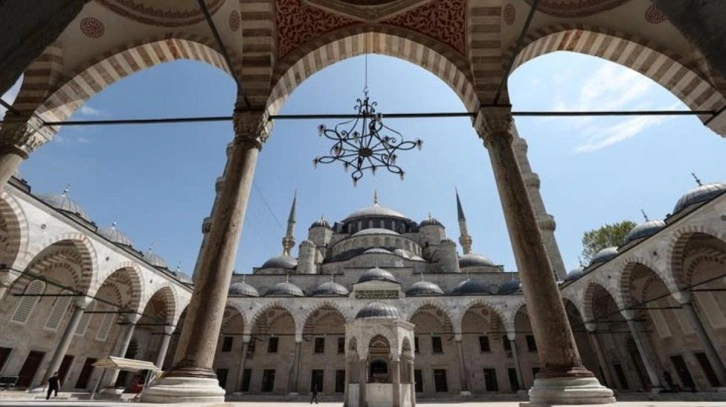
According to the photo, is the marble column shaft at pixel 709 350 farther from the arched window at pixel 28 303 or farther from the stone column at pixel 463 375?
the arched window at pixel 28 303

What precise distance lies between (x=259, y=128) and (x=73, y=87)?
3.80m

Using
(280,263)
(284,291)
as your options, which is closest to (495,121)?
(284,291)

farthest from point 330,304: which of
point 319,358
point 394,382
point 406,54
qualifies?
point 406,54

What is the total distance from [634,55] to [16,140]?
10.3m

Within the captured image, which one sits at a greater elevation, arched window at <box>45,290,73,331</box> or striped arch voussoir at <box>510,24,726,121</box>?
striped arch voussoir at <box>510,24,726,121</box>

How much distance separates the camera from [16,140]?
5.36m

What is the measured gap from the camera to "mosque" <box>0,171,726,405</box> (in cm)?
1184

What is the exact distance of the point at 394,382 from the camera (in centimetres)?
1150

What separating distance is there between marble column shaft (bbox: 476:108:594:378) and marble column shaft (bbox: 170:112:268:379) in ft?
11.2

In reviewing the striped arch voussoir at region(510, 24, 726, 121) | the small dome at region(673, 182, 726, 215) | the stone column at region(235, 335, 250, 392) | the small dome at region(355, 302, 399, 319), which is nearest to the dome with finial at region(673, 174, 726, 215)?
the small dome at region(673, 182, 726, 215)

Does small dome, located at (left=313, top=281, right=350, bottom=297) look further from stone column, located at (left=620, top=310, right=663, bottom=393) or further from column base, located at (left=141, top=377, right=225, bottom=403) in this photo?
column base, located at (left=141, top=377, right=225, bottom=403)

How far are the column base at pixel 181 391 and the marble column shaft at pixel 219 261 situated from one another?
72 millimetres

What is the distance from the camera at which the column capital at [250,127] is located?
5012 mm

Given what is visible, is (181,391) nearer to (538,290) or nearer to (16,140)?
(538,290)
